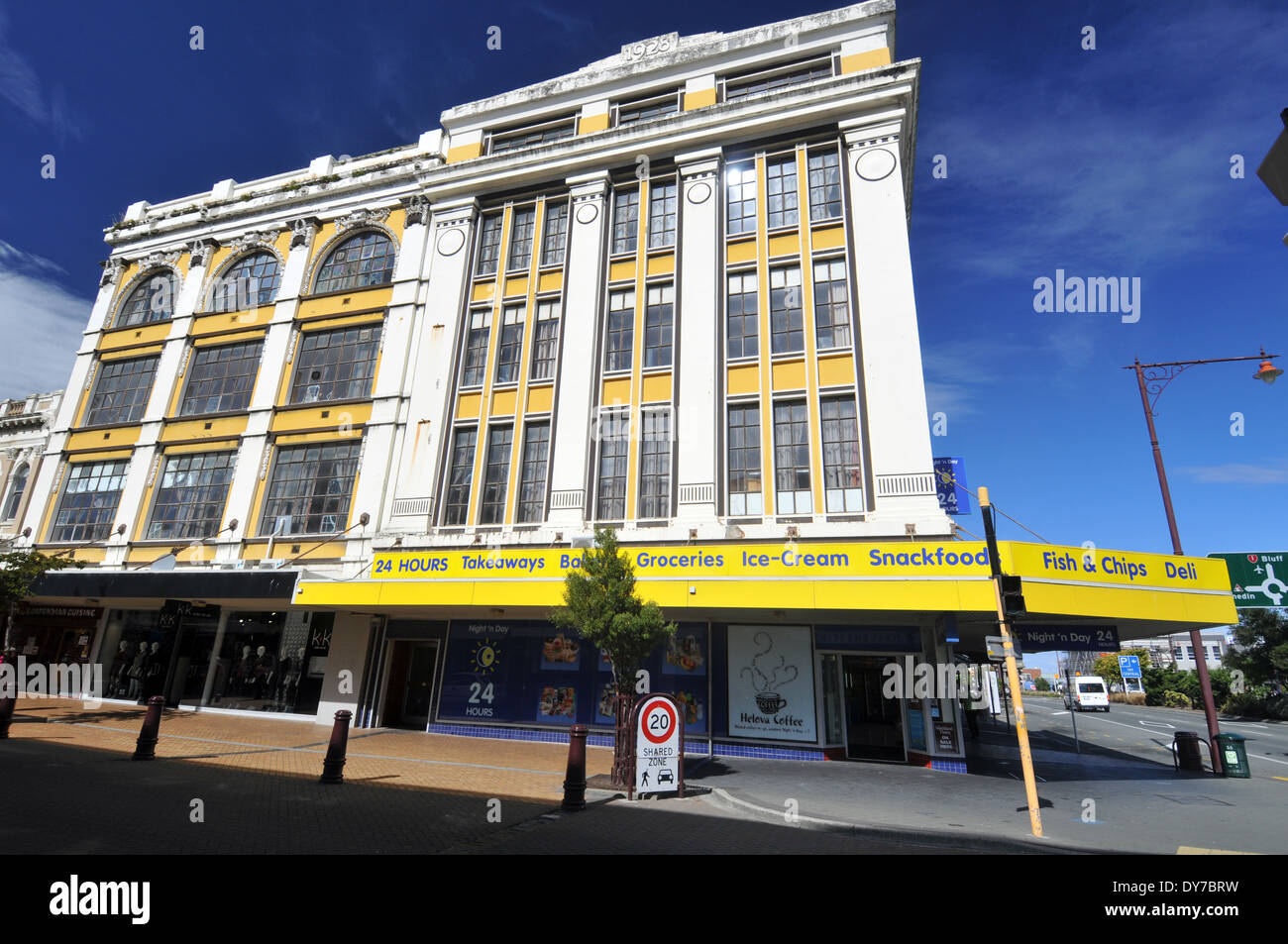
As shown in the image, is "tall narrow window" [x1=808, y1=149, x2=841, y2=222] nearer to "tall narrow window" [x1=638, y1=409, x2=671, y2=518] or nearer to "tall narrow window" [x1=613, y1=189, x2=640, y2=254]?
"tall narrow window" [x1=613, y1=189, x2=640, y2=254]

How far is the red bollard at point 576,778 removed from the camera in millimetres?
8789

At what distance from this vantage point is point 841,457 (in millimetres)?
15977

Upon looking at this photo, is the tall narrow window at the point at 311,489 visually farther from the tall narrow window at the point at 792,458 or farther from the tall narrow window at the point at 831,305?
the tall narrow window at the point at 831,305

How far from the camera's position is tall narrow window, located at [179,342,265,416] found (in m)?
23.0

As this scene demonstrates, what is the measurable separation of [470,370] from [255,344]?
31.7ft

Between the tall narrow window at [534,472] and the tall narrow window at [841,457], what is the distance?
317 inches

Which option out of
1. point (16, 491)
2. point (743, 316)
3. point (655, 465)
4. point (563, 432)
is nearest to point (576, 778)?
point (655, 465)

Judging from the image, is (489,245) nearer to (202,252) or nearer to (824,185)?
(824,185)

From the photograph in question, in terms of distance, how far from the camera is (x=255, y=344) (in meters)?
23.5

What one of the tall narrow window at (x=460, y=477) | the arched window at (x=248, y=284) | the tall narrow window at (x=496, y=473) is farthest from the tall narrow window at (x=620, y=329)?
the arched window at (x=248, y=284)

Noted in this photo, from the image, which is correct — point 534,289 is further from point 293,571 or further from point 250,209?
point 250,209

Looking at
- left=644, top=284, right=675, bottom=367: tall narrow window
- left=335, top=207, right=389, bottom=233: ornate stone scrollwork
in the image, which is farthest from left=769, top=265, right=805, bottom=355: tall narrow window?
left=335, top=207, right=389, bottom=233: ornate stone scrollwork

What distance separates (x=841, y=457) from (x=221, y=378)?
22.8 meters

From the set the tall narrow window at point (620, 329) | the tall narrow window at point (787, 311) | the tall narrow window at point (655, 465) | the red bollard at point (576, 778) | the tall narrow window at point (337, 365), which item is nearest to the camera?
the red bollard at point (576, 778)
